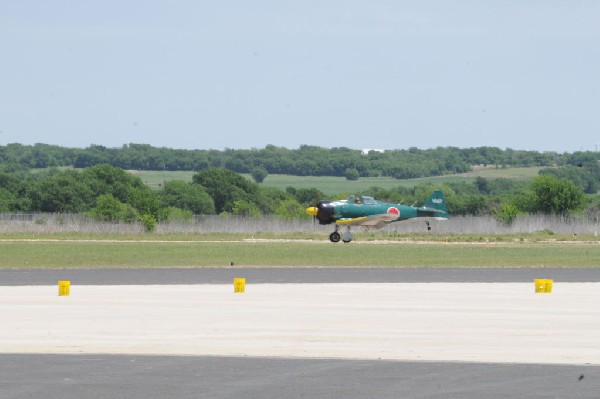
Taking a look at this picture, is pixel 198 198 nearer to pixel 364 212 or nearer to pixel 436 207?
pixel 436 207

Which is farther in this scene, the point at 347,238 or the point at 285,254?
the point at 347,238

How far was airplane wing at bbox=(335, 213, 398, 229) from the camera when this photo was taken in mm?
72938

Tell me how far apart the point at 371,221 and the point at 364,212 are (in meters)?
0.76

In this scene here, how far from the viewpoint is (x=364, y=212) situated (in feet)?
242

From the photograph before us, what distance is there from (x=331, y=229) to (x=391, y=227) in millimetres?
4073

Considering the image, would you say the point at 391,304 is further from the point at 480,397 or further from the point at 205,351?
the point at 480,397

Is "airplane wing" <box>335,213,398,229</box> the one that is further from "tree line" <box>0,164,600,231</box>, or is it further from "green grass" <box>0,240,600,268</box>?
"tree line" <box>0,164,600,231</box>

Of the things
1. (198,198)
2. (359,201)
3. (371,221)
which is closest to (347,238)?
(371,221)

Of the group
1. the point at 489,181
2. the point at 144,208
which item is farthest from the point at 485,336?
the point at 489,181

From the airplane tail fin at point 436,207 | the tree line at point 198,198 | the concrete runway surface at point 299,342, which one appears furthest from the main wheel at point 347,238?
the concrete runway surface at point 299,342

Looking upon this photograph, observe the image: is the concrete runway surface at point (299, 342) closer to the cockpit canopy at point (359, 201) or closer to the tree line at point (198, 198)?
the cockpit canopy at point (359, 201)

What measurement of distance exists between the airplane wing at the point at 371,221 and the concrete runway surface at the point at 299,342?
3959 centimetres

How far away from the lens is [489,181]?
188250 millimetres

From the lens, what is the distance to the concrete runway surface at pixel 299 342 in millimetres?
16094
